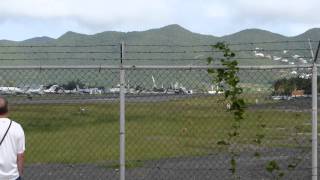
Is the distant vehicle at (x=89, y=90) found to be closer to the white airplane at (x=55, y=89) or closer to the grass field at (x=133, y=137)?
the white airplane at (x=55, y=89)

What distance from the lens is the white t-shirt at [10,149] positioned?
269 inches

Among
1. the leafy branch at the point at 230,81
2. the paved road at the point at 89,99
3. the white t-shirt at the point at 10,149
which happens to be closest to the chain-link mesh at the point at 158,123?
the paved road at the point at 89,99

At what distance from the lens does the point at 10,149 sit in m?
6.86

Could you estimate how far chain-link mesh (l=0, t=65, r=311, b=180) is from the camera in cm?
909

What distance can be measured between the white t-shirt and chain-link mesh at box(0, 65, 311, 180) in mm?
1804

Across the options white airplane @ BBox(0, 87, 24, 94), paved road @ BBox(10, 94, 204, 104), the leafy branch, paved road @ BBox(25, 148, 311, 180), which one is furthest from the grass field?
the leafy branch

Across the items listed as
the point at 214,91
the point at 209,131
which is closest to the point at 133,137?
the point at 209,131

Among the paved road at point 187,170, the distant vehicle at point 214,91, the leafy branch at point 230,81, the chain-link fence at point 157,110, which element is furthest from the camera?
the paved road at point 187,170

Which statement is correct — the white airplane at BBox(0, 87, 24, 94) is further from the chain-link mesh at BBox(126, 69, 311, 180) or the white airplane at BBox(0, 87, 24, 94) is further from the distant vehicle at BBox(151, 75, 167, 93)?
the distant vehicle at BBox(151, 75, 167, 93)

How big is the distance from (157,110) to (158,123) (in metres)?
4.30

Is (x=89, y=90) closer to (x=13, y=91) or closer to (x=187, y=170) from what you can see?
(x=13, y=91)

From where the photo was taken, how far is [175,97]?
942cm

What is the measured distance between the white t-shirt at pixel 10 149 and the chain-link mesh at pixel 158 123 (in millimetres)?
1804

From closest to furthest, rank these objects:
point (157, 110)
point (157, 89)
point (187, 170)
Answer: point (157, 89), point (157, 110), point (187, 170)
